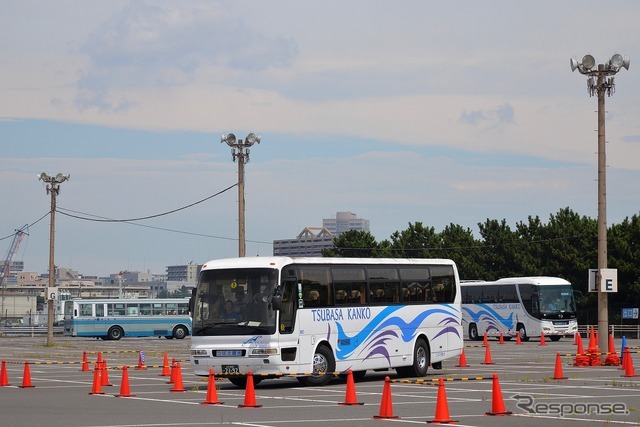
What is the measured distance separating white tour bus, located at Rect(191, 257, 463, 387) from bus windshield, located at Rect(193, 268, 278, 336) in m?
0.02

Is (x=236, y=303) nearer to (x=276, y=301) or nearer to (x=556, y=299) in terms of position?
(x=276, y=301)

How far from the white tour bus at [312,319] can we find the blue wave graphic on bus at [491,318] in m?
32.2

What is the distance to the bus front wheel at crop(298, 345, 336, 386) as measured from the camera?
26.8 m

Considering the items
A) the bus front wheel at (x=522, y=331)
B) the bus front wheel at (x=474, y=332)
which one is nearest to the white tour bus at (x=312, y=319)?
the bus front wheel at (x=522, y=331)

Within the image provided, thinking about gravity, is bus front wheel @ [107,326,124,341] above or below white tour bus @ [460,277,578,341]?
below

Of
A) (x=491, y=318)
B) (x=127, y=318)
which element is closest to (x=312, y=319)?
(x=491, y=318)

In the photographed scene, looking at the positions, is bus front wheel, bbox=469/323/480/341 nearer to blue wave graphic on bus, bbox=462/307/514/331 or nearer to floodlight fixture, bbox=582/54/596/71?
blue wave graphic on bus, bbox=462/307/514/331

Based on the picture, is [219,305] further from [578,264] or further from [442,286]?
[578,264]

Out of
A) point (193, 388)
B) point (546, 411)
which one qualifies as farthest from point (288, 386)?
point (546, 411)

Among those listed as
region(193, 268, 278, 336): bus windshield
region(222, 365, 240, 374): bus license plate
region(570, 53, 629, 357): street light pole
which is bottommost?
region(222, 365, 240, 374): bus license plate

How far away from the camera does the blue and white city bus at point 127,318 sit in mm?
77125

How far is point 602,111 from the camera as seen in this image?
33.1 meters

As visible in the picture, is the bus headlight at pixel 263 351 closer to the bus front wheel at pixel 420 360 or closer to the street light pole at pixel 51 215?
the bus front wheel at pixel 420 360

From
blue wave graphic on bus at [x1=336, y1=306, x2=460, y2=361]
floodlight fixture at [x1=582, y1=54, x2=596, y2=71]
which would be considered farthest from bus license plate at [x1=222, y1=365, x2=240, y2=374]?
floodlight fixture at [x1=582, y1=54, x2=596, y2=71]
